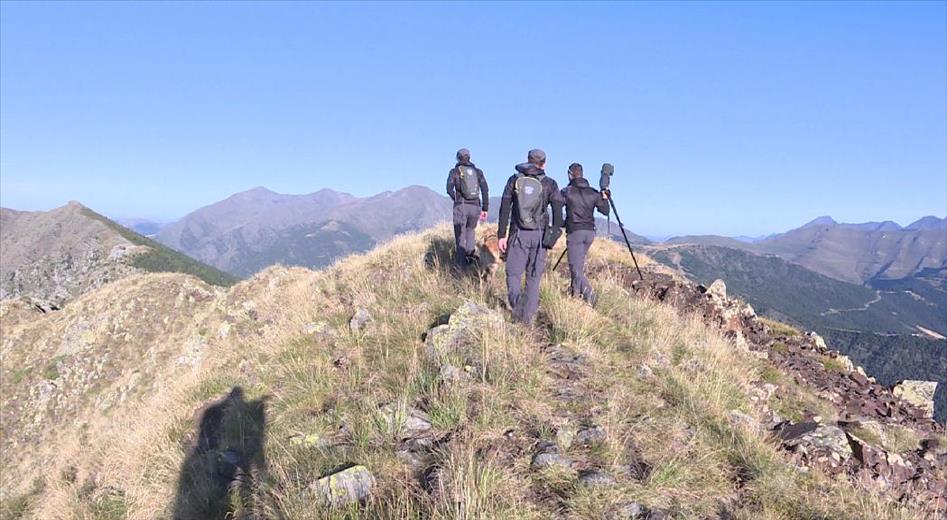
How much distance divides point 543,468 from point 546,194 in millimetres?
5812

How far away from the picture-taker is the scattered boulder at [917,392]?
12.3 m

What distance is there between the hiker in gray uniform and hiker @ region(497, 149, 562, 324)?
3312mm

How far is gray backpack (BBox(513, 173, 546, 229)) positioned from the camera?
9031 millimetres

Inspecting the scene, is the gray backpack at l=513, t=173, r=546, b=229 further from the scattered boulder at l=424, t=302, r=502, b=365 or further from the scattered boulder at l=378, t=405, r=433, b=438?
the scattered boulder at l=378, t=405, r=433, b=438

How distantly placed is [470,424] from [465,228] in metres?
7.92

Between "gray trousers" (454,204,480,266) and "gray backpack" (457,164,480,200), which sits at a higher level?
"gray backpack" (457,164,480,200)

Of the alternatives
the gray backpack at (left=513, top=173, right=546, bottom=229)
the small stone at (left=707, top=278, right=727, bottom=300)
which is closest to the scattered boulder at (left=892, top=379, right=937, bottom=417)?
the small stone at (left=707, top=278, right=727, bottom=300)

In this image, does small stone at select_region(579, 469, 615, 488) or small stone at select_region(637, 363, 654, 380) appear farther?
small stone at select_region(637, 363, 654, 380)

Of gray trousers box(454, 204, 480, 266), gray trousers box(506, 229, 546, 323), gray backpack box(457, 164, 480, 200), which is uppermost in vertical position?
gray backpack box(457, 164, 480, 200)

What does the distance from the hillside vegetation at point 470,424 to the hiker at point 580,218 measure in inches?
22.7

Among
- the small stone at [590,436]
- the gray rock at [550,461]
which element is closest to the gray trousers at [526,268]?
the small stone at [590,436]

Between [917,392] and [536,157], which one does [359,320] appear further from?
[917,392]

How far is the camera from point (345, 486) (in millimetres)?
4570

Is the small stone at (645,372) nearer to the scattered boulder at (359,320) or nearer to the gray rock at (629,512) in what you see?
the gray rock at (629,512)
